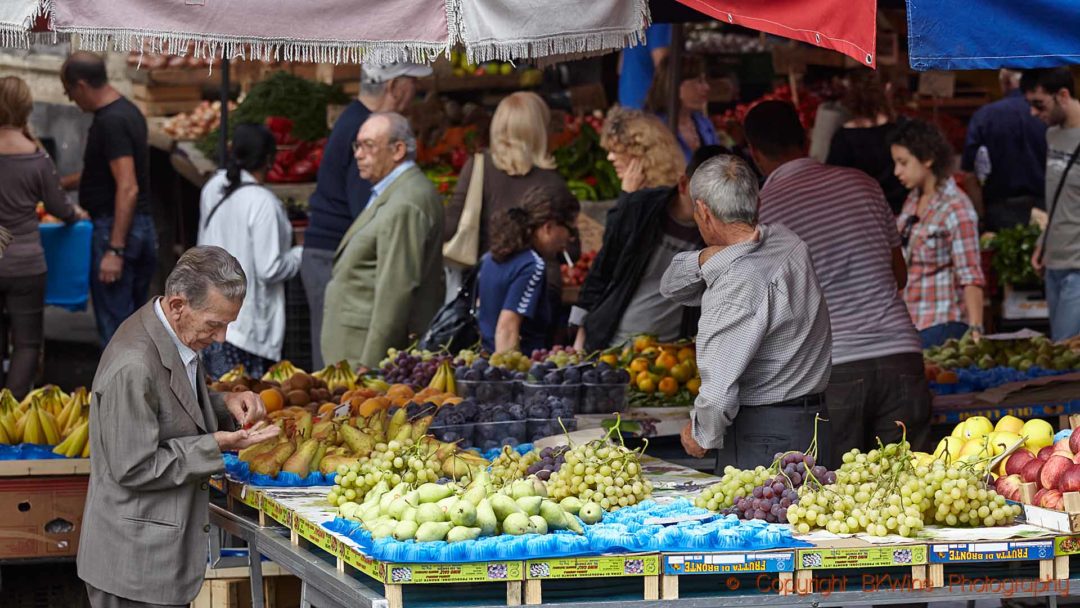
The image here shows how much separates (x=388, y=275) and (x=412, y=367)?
64 centimetres

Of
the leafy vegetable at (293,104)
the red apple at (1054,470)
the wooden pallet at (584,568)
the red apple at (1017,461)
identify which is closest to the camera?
the wooden pallet at (584,568)

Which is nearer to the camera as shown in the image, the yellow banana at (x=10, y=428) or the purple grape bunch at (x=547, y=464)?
the purple grape bunch at (x=547, y=464)

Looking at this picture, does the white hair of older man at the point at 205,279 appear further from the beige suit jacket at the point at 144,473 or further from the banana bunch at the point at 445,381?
the banana bunch at the point at 445,381

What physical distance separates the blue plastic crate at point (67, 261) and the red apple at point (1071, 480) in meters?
7.50

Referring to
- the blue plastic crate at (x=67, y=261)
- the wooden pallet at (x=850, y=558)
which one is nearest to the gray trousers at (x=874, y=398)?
the wooden pallet at (x=850, y=558)

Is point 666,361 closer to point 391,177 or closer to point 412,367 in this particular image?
point 412,367

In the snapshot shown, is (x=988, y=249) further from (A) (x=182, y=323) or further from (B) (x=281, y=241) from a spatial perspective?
(A) (x=182, y=323)

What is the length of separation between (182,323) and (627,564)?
156 cm

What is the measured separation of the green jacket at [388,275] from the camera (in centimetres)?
752

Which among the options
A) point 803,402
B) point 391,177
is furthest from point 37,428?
point 803,402

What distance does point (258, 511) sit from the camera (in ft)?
17.2

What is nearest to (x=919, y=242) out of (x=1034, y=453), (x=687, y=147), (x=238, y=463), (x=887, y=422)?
(x=687, y=147)

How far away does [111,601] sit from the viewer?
4602mm

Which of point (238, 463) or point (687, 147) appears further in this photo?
point (687, 147)
